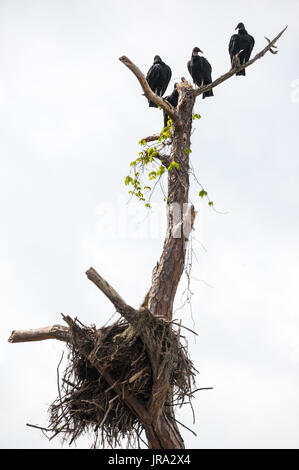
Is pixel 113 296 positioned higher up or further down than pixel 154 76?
further down

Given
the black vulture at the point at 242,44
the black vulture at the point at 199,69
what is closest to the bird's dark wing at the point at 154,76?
the black vulture at the point at 199,69

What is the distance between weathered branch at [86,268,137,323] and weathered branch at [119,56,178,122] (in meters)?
2.39

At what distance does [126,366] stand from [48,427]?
948 mm

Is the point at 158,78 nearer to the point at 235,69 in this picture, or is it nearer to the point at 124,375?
the point at 235,69

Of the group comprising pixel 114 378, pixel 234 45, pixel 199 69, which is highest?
pixel 234 45

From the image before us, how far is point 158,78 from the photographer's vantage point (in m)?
9.34

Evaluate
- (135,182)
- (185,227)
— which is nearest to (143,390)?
(185,227)

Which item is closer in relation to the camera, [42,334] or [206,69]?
[42,334]

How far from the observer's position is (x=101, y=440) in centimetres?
488

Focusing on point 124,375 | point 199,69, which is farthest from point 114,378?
point 199,69

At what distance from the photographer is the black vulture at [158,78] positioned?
9344 millimetres

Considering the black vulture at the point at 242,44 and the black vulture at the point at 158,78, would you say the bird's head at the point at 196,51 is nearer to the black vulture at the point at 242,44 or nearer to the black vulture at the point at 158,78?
the black vulture at the point at 158,78

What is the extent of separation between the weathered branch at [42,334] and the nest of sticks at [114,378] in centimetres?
18

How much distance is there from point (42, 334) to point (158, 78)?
5471mm
